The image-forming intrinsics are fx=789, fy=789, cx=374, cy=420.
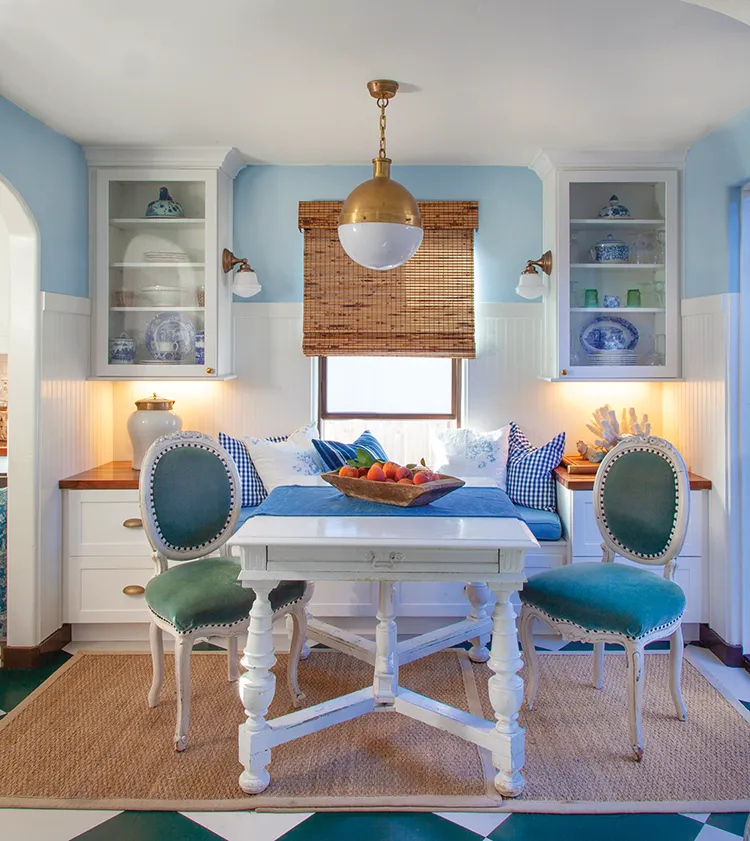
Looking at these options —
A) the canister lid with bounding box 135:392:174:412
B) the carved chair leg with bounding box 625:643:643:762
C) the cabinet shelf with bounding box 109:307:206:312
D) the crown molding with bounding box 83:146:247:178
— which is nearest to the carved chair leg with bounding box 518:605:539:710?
the carved chair leg with bounding box 625:643:643:762

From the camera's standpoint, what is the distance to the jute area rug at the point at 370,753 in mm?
2438

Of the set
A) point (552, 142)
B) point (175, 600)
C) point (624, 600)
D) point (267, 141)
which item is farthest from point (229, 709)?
point (552, 142)

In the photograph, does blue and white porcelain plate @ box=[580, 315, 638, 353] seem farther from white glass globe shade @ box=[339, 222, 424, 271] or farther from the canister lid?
the canister lid

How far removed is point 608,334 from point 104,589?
9.20ft

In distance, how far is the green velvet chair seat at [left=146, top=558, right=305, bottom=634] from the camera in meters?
2.70

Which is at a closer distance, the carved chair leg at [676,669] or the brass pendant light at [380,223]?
the brass pendant light at [380,223]

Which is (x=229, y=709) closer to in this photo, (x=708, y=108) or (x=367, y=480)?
(x=367, y=480)

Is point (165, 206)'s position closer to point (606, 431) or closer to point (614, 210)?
point (614, 210)

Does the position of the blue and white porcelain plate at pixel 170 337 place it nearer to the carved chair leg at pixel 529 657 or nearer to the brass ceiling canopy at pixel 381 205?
the brass ceiling canopy at pixel 381 205

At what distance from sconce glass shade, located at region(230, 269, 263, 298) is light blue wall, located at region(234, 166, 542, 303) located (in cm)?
24

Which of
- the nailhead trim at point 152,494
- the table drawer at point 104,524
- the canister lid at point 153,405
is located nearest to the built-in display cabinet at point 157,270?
the canister lid at point 153,405

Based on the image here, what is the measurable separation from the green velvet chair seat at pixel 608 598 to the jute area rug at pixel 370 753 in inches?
17.8

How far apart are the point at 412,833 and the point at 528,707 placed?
3.08 ft

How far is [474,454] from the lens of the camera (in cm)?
404
